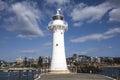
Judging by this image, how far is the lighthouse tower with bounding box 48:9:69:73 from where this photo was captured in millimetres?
35750

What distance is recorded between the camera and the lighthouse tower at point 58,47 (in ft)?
117

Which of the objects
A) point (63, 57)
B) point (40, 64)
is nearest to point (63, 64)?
point (63, 57)

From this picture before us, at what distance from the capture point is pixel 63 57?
3619 centimetres

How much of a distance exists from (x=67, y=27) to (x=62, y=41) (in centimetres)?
312

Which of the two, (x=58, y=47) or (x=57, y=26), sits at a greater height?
(x=57, y=26)

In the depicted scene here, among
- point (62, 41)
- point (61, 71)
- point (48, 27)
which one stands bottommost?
point (61, 71)

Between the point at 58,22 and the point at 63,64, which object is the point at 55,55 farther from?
the point at 58,22

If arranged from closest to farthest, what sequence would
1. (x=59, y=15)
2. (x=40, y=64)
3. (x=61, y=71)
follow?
(x=61, y=71), (x=59, y=15), (x=40, y=64)

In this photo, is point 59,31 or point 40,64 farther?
point 40,64

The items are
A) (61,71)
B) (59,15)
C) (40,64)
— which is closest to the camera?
(61,71)

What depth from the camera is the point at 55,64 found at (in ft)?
117

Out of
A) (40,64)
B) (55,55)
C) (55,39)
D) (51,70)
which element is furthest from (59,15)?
(40,64)

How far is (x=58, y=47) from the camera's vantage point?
3600 centimetres

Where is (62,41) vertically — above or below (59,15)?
below
